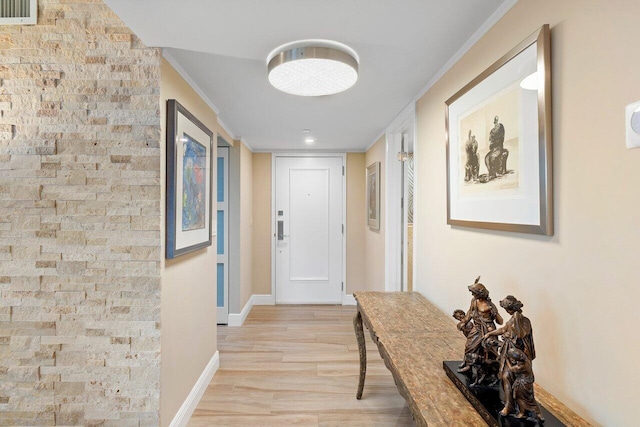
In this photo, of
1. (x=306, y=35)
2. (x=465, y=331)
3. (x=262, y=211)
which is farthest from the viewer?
(x=262, y=211)

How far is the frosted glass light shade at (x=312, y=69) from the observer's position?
1643 millimetres

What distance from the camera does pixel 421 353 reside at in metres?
1.42

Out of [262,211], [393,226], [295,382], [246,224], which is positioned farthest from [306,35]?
[262,211]

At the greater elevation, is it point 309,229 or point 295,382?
point 309,229

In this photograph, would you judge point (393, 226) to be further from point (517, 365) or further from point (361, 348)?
point (517, 365)

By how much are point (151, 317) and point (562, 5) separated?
213cm

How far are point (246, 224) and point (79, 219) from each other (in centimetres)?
254

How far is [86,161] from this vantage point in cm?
175

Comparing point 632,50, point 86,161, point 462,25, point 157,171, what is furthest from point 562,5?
point 86,161

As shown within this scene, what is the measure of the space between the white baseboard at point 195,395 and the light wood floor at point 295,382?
1.8 inches

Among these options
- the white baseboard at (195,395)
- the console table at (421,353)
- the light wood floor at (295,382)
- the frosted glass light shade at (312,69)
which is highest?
the frosted glass light shade at (312,69)

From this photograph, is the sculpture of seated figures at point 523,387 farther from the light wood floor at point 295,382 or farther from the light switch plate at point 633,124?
the light wood floor at point 295,382

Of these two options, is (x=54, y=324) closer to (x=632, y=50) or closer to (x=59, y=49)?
(x=59, y=49)

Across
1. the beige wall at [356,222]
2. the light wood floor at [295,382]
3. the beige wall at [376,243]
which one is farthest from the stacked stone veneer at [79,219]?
the beige wall at [356,222]
